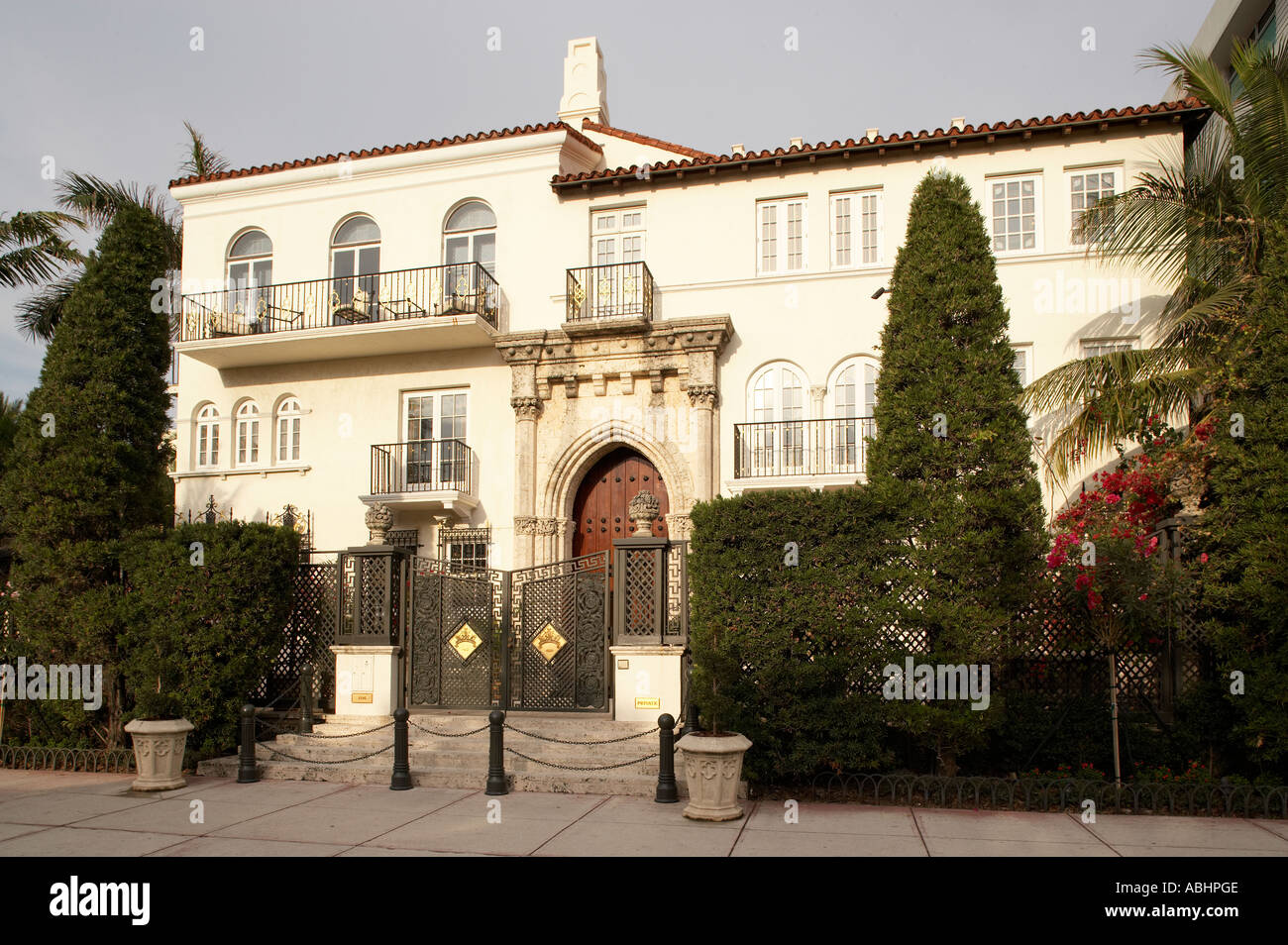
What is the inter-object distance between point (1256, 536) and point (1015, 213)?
28.2ft

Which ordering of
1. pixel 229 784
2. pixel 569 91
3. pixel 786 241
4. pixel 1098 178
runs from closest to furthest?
pixel 229 784 → pixel 1098 178 → pixel 786 241 → pixel 569 91

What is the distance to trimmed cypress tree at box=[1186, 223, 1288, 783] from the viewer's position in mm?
9031

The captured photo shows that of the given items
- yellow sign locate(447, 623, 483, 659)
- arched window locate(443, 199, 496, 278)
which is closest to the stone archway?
arched window locate(443, 199, 496, 278)

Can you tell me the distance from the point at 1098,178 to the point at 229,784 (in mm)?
15975

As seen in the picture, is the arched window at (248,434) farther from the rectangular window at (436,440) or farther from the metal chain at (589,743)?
the metal chain at (589,743)

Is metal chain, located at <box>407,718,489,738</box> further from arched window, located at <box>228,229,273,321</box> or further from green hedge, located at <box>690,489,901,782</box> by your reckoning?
arched window, located at <box>228,229,273,321</box>

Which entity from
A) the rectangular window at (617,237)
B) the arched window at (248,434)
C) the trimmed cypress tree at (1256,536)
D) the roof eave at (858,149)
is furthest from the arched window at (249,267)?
the trimmed cypress tree at (1256,536)

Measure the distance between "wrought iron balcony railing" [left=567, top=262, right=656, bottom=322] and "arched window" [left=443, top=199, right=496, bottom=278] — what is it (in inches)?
77.7

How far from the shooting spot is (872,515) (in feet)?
32.2

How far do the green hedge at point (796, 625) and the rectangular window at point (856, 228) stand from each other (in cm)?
807

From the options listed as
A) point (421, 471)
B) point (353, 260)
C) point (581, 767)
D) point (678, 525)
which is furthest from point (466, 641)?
point (353, 260)

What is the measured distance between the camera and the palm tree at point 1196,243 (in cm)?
1134

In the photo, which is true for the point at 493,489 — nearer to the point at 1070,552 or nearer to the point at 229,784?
the point at 229,784

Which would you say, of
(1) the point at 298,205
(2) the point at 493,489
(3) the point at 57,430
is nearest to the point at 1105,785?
(2) the point at 493,489
